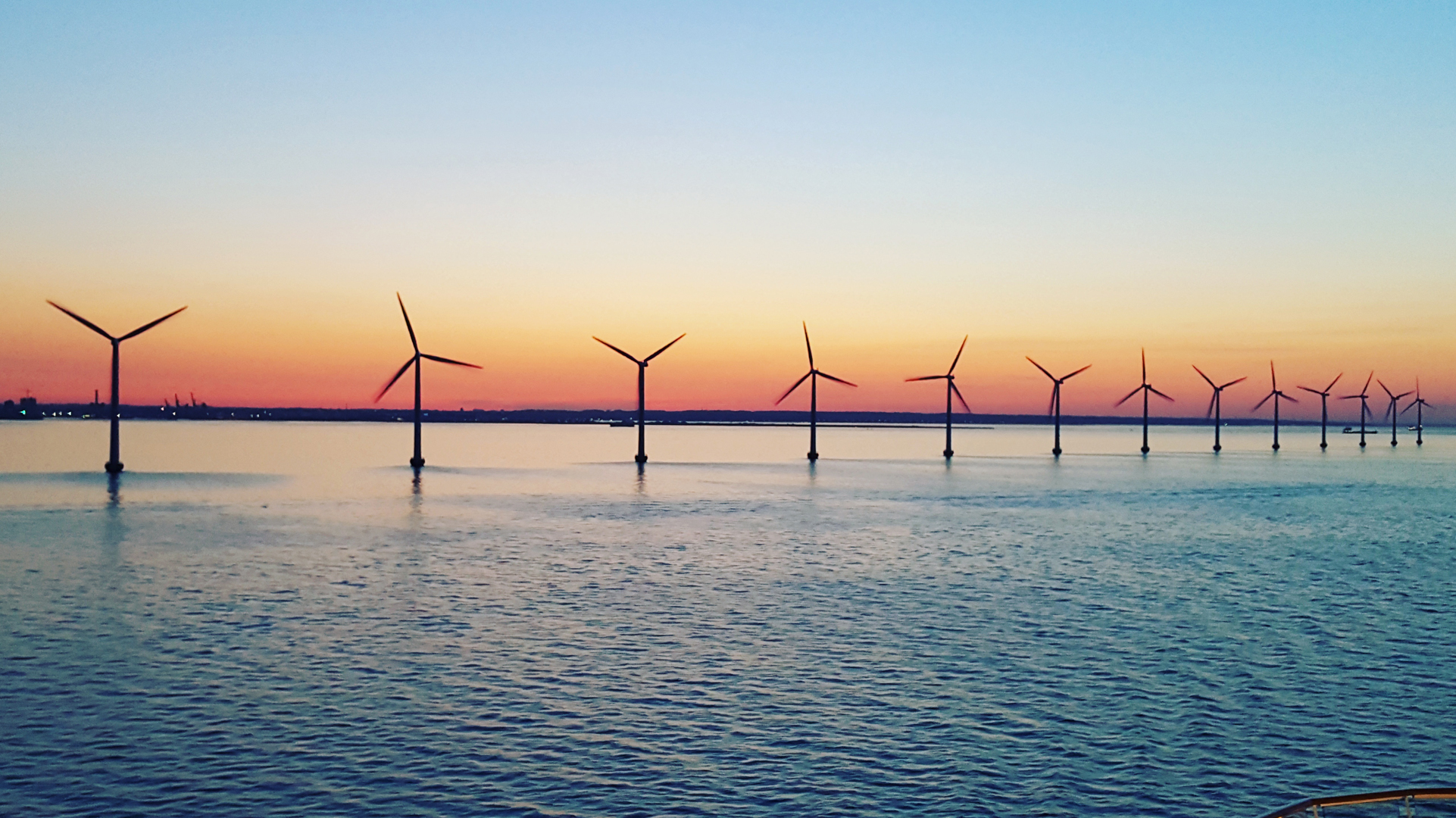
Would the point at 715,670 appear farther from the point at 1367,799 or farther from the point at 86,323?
the point at 86,323

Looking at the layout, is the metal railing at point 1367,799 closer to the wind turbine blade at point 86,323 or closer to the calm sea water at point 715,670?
the calm sea water at point 715,670

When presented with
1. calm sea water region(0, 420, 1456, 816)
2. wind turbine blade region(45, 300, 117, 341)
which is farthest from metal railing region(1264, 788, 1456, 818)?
wind turbine blade region(45, 300, 117, 341)

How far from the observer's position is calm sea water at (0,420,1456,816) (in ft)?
64.8

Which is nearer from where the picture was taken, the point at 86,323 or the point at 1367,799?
the point at 1367,799

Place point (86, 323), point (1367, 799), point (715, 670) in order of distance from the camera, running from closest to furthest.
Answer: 1. point (1367, 799)
2. point (715, 670)
3. point (86, 323)

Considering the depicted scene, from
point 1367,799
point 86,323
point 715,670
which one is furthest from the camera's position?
point 86,323

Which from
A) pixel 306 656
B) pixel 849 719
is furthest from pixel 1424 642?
pixel 306 656

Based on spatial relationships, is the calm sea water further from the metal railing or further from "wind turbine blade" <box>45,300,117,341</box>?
"wind turbine blade" <box>45,300,117,341</box>

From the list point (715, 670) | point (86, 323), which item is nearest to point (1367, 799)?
point (715, 670)

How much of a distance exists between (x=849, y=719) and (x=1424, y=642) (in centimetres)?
2049

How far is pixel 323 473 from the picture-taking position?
14738 centimetres

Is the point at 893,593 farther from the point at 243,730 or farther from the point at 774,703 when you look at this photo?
the point at 243,730

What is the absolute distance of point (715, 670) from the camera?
28969 millimetres

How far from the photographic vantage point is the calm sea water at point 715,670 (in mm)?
19766
